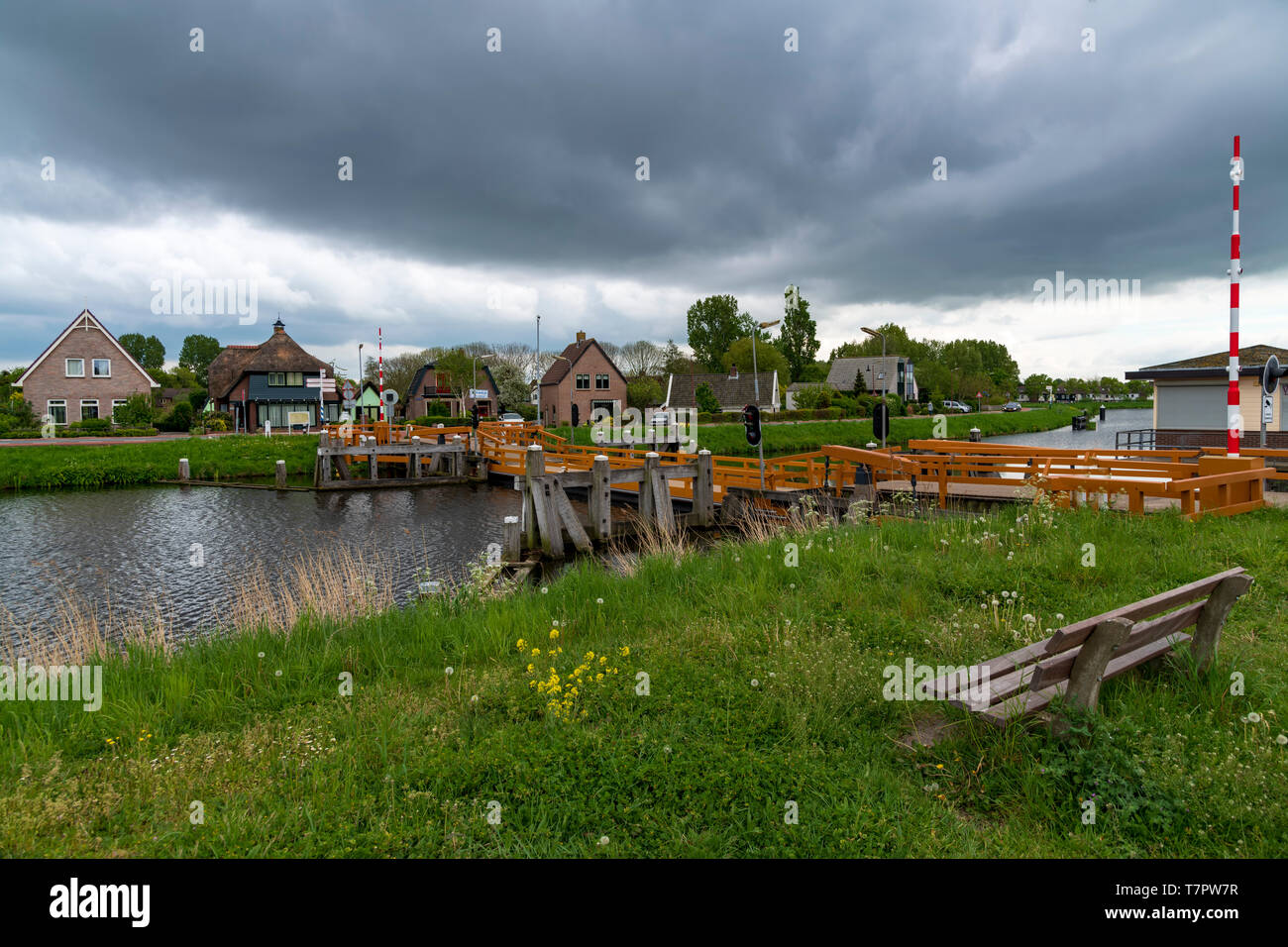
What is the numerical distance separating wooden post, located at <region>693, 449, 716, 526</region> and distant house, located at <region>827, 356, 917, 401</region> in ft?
252

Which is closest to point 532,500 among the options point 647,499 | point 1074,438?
point 647,499

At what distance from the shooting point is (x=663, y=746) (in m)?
4.54

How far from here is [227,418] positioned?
5919 centimetres

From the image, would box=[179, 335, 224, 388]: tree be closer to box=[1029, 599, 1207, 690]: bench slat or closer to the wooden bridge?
the wooden bridge

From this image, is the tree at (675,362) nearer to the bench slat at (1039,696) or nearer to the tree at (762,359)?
the tree at (762,359)

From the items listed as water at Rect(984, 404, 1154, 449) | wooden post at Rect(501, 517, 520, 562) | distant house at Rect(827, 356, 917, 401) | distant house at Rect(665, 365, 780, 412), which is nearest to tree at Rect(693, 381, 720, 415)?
distant house at Rect(665, 365, 780, 412)

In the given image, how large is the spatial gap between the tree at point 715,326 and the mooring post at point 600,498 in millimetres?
79922

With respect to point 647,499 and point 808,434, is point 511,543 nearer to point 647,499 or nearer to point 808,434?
point 647,499

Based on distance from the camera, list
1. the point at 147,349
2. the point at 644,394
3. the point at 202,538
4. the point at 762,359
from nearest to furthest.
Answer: the point at 202,538 → the point at 644,394 → the point at 762,359 → the point at 147,349

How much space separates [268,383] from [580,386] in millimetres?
26047

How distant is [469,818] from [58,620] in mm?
12851

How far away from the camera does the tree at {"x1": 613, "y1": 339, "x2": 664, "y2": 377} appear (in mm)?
100312

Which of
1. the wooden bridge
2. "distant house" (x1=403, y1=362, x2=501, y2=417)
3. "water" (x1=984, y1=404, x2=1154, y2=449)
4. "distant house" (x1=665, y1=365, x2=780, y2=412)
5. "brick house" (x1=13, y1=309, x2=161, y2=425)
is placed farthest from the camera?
"distant house" (x1=403, y1=362, x2=501, y2=417)
